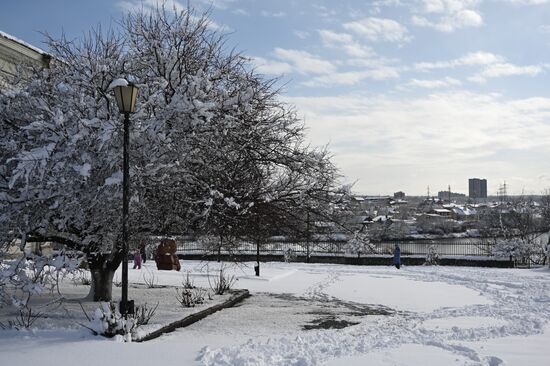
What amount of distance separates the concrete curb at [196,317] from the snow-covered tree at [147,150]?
1933 mm

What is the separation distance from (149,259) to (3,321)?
26608mm

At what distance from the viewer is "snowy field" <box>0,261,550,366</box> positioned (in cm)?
822

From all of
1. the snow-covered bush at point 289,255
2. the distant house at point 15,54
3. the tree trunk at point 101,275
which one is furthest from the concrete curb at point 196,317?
the snow-covered bush at point 289,255

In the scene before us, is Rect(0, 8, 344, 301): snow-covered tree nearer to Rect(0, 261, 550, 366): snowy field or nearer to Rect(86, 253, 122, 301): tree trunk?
Rect(86, 253, 122, 301): tree trunk

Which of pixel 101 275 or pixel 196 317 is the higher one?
pixel 101 275

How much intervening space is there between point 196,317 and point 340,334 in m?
3.28

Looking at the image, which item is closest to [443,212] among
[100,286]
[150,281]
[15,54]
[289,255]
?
[289,255]

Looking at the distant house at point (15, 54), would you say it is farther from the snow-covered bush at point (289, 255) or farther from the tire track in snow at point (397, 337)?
the snow-covered bush at point (289, 255)

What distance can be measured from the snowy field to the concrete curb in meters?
0.20

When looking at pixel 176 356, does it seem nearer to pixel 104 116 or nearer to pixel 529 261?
pixel 104 116

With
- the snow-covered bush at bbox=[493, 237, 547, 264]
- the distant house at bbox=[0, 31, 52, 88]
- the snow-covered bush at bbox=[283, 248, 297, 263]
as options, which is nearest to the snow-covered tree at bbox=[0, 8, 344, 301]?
the distant house at bbox=[0, 31, 52, 88]

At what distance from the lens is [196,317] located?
11930 millimetres

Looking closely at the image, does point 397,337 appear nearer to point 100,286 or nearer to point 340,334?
point 340,334

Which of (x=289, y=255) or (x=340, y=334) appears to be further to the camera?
(x=289, y=255)
